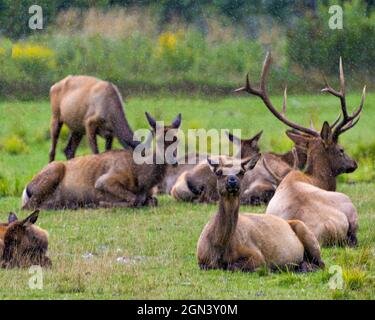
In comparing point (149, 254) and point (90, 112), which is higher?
point (90, 112)

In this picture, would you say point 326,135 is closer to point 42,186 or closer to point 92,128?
point 42,186

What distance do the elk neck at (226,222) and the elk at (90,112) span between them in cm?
602

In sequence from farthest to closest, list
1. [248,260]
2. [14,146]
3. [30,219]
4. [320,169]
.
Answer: [14,146]
[320,169]
[30,219]
[248,260]

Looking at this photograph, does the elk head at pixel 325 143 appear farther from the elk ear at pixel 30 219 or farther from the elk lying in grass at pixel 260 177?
the elk ear at pixel 30 219

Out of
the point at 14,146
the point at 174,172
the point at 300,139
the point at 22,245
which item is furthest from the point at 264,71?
the point at 14,146

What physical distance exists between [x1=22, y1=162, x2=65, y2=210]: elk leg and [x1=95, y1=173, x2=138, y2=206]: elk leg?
1.61 feet

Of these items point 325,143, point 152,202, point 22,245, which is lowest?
point 152,202

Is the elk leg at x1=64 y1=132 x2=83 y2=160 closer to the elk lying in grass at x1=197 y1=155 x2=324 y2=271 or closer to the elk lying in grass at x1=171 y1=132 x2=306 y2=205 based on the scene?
the elk lying in grass at x1=171 y1=132 x2=306 y2=205

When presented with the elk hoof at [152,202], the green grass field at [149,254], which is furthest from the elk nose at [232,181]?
the elk hoof at [152,202]

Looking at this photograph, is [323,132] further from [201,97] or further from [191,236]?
[201,97]

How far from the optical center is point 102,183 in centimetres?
1561

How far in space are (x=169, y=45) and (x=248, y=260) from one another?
16.2 metres

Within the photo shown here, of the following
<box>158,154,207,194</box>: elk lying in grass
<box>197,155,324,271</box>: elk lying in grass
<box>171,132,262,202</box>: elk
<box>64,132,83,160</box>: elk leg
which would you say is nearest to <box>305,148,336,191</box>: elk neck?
<box>197,155,324,271</box>: elk lying in grass
